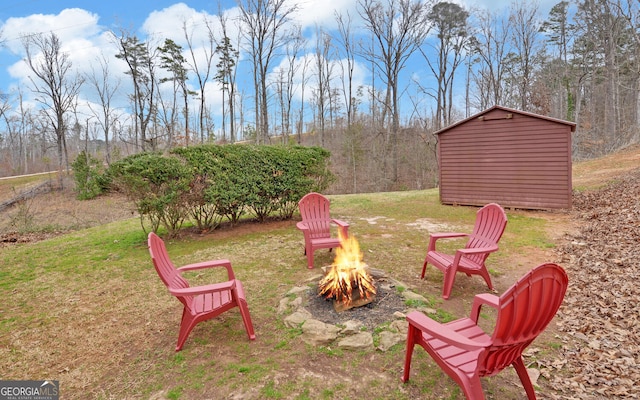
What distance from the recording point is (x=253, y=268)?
4555 millimetres

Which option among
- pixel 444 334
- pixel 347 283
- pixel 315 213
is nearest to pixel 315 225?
pixel 315 213

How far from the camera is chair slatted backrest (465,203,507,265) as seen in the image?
3.61 meters

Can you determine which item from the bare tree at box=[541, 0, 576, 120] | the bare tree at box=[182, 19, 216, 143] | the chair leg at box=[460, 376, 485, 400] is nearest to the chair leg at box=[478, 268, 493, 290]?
the chair leg at box=[460, 376, 485, 400]

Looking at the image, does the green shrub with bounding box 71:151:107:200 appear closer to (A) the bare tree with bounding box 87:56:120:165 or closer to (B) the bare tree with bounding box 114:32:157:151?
(B) the bare tree with bounding box 114:32:157:151

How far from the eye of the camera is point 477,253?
3318 mm

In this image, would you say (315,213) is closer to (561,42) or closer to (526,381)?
(526,381)

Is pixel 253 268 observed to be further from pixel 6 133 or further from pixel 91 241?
pixel 6 133

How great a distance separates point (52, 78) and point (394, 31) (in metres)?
20.4

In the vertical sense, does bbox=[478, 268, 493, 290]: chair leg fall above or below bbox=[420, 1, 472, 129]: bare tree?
below

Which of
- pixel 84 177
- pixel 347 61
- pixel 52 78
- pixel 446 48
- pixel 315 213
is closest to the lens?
pixel 315 213

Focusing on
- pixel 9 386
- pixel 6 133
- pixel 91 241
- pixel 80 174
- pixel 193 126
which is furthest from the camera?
pixel 6 133

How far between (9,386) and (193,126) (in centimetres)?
2572

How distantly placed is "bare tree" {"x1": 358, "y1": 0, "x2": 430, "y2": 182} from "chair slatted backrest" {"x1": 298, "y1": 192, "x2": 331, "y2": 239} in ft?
47.0

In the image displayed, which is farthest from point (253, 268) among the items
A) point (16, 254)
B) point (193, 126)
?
point (193, 126)
